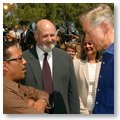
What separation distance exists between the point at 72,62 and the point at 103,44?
1.02ft

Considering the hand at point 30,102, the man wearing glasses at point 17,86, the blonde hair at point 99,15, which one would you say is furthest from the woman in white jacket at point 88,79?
the hand at point 30,102

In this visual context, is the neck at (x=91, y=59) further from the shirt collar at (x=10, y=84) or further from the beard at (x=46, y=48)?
the shirt collar at (x=10, y=84)

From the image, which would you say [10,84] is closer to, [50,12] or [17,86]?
[17,86]

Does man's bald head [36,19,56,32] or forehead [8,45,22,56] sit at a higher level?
man's bald head [36,19,56,32]

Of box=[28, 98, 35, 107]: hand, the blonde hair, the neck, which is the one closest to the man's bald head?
the blonde hair

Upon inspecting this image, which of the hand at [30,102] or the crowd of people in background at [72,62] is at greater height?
the crowd of people in background at [72,62]

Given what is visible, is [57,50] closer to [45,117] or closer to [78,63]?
[78,63]

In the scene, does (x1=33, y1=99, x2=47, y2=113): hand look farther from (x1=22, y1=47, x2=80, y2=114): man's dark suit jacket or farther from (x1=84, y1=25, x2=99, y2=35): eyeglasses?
(x1=84, y1=25, x2=99, y2=35): eyeglasses

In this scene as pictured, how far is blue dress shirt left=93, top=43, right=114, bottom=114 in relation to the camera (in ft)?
11.5

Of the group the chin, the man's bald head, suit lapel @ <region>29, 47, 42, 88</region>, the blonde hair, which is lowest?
suit lapel @ <region>29, 47, 42, 88</region>

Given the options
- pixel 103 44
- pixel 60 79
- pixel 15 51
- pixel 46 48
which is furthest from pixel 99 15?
pixel 15 51

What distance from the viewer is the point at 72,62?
352cm

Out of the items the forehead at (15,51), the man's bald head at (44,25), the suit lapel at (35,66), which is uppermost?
the man's bald head at (44,25)

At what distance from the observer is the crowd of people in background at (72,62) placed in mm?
3494
